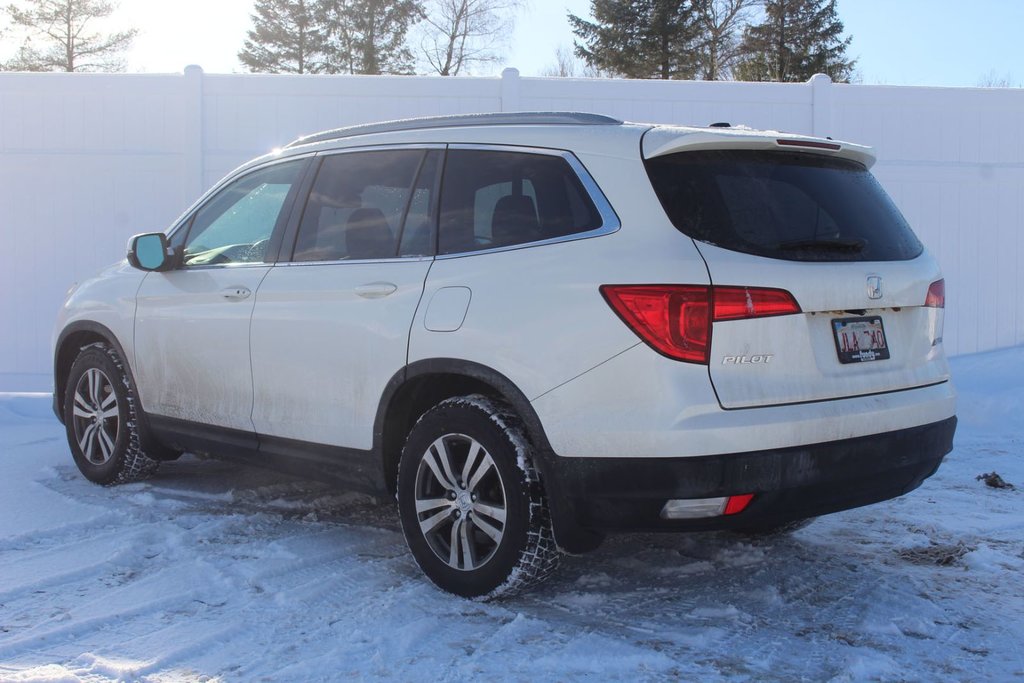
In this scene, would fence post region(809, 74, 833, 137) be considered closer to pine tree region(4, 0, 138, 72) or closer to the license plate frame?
the license plate frame

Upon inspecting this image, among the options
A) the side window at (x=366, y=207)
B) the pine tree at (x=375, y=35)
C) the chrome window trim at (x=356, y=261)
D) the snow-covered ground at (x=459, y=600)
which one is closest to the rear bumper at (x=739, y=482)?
the snow-covered ground at (x=459, y=600)

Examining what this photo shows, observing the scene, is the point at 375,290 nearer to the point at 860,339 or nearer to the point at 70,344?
the point at 860,339

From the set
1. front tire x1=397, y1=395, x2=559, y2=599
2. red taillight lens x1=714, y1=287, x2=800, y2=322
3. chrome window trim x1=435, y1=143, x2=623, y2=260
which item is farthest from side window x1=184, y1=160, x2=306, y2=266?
red taillight lens x1=714, y1=287, x2=800, y2=322

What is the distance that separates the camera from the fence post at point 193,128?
31.1ft

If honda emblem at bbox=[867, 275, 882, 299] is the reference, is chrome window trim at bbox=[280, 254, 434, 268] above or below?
above

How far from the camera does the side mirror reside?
5.10m

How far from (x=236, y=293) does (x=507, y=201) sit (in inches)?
60.6

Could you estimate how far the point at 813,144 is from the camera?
364cm

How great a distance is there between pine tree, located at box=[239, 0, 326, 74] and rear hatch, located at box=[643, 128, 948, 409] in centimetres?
3034

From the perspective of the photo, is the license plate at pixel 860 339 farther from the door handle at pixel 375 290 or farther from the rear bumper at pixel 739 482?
the door handle at pixel 375 290

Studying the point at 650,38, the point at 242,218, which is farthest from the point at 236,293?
the point at 650,38

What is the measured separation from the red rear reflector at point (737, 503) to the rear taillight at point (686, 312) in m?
0.45

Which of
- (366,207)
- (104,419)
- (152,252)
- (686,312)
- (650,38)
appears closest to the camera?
(686,312)

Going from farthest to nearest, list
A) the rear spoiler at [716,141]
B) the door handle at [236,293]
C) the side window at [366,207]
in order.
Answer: the door handle at [236,293] < the side window at [366,207] < the rear spoiler at [716,141]
